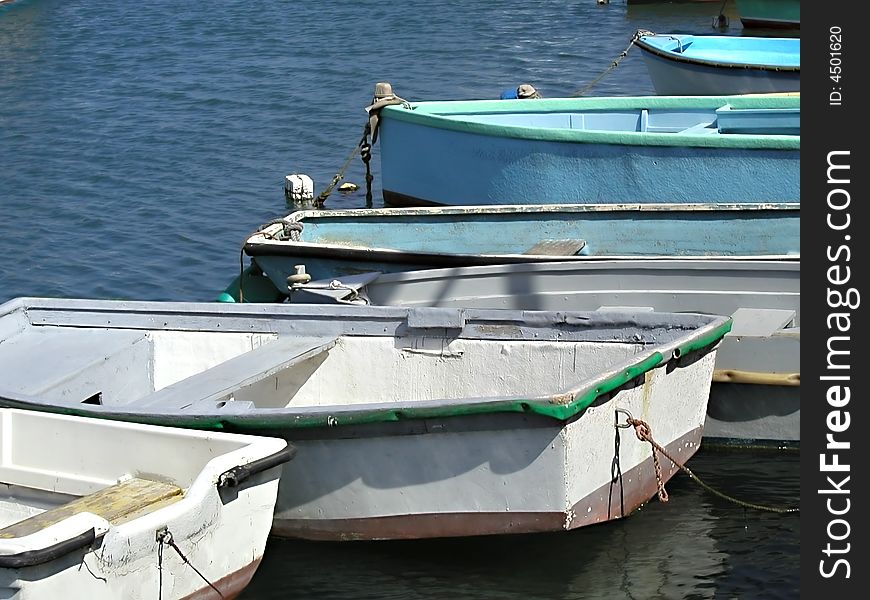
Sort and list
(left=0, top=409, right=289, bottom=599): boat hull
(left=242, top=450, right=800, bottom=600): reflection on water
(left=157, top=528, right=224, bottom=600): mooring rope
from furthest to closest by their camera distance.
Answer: (left=242, top=450, right=800, bottom=600): reflection on water → (left=157, top=528, right=224, bottom=600): mooring rope → (left=0, top=409, right=289, bottom=599): boat hull

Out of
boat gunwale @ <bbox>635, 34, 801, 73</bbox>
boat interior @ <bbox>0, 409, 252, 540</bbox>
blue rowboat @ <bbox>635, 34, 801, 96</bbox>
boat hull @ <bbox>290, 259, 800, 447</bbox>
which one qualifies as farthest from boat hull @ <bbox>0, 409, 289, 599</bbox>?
blue rowboat @ <bbox>635, 34, 801, 96</bbox>

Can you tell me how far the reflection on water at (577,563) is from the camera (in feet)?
21.3

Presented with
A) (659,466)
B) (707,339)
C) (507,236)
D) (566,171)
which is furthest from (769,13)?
(659,466)

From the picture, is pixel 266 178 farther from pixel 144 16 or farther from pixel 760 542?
pixel 144 16

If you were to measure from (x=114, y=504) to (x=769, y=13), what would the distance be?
65.3ft

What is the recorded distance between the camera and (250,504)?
6148 mm

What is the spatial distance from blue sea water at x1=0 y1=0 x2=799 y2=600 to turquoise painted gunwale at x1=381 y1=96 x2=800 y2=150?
2249 millimetres

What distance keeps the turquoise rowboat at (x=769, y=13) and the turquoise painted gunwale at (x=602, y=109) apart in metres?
11.5

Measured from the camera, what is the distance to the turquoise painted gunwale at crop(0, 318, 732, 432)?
602 centimetres

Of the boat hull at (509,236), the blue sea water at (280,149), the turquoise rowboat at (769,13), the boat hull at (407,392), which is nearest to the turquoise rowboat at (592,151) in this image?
the boat hull at (509,236)

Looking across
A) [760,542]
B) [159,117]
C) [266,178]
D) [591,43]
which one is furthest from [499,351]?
[591,43]

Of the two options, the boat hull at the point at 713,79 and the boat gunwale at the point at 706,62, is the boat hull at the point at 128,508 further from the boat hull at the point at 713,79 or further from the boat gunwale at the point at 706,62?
the boat hull at the point at 713,79

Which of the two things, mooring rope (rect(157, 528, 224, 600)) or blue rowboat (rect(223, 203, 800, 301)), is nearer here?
mooring rope (rect(157, 528, 224, 600))

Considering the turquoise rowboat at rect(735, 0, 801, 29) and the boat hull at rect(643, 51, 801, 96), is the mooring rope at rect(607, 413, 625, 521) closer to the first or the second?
the boat hull at rect(643, 51, 801, 96)
